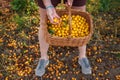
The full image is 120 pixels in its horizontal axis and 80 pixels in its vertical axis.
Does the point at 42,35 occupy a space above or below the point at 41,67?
above

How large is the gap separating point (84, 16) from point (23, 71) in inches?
37.9

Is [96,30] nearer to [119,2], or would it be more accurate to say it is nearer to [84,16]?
[119,2]

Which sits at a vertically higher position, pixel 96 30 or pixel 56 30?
pixel 56 30

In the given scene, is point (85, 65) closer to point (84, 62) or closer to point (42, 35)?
point (84, 62)

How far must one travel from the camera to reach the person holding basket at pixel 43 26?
261cm

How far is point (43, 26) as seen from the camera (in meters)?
2.87

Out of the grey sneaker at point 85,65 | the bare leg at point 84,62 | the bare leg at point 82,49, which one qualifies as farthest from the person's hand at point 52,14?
the grey sneaker at point 85,65

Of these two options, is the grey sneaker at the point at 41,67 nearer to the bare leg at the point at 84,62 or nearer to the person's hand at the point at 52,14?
the bare leg at the point at 84,62

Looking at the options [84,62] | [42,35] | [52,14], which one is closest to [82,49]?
[84,62]

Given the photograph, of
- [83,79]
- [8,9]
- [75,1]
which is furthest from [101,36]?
[8,9]

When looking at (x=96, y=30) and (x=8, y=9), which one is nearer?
(x=96, y=30)

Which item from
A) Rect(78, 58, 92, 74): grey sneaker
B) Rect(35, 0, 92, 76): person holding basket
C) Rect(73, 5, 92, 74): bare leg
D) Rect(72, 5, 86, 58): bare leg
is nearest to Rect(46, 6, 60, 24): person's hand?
Rect(35, 0, 92, 76): person holding basket

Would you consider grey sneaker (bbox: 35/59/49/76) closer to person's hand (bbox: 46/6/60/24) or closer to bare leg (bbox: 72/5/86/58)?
bare leg (bbox: 72/5/86/58)

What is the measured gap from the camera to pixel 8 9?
4.27 metres
